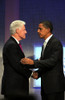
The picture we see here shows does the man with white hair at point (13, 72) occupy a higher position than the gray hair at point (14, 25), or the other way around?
the gray hair at point (14, 25)

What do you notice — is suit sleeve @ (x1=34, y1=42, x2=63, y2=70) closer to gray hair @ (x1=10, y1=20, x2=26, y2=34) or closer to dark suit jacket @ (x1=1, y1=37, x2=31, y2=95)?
dark suit jacket @ (x1=1, y1=37, x2=31, y2=95)

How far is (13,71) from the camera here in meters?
2.31

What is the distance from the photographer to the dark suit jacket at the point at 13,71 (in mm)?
2297

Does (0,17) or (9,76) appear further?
(0,17)

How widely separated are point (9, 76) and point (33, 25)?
2.50 meters

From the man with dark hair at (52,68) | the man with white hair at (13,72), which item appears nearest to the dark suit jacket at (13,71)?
the man with white hair at (13,72)

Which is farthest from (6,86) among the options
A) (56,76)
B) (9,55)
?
(56,76)

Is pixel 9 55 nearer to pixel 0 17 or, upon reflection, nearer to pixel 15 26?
pixel 15 26

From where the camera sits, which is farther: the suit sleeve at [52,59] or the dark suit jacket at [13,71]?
the suit sleeve at [52,59]

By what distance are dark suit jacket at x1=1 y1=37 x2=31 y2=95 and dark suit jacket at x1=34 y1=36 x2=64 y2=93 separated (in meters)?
0.22

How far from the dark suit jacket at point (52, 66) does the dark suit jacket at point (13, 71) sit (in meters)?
0.22

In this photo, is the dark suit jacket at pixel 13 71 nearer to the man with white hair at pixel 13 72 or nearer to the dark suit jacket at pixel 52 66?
Answer: the man with white hair at pixel 13 72

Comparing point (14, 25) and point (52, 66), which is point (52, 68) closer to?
point (52, 66)

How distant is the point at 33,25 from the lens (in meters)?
4.68
